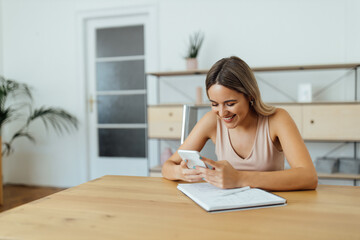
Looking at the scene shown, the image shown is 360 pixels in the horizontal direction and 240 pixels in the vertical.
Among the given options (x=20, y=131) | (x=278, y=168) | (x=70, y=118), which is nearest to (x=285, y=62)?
(x=278, y=168)

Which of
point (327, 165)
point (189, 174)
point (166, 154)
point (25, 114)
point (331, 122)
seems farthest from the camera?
point (25, 114)

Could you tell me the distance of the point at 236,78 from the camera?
1353 mm

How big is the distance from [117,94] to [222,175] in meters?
2.94

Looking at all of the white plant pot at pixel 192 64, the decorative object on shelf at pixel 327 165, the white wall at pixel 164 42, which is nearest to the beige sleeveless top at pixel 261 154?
the decorative object on shelf at pixel 327 165

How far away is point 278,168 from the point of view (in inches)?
59.6

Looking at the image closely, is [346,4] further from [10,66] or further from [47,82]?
[10,66]

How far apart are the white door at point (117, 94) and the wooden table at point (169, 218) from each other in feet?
8.94

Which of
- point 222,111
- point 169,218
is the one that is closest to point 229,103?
point 222,111

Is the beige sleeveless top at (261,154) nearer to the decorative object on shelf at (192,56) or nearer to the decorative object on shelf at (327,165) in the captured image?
the decorative object on shelf at (327,165)

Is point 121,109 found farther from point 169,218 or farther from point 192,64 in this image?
point 169,218

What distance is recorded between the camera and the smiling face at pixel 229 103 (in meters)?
1.35

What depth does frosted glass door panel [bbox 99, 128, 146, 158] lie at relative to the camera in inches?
152

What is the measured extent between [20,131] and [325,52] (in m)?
3.43

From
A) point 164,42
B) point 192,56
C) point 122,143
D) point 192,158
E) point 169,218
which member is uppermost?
point 164,42
